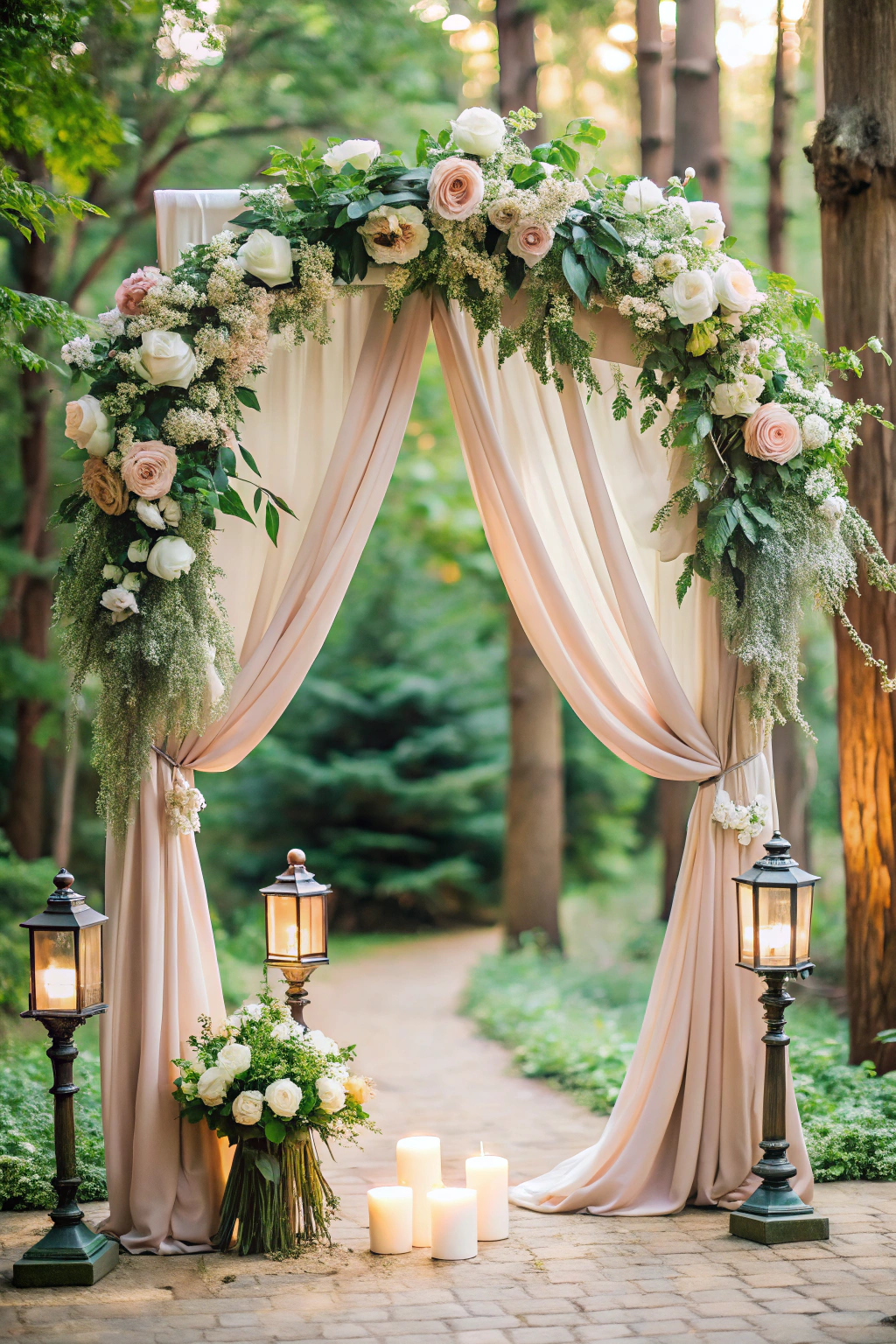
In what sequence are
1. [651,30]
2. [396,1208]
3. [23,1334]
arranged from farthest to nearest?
[651,30]
[396,1208]
[23,1334]

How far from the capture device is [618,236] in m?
3.97

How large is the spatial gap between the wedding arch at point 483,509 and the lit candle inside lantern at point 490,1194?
38 cm

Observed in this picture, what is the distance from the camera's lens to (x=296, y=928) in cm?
409

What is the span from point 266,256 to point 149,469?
80 centimetres

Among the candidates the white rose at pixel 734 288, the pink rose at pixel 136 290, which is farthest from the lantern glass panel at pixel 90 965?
the white rose at pixel 734 288

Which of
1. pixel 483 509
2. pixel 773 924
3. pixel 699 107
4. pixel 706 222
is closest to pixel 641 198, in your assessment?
pixel 706 222

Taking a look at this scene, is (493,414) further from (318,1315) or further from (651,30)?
(651,30)

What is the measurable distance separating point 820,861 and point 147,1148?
1158 centimetres

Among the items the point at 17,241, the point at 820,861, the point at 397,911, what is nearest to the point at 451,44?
the point at 17,241

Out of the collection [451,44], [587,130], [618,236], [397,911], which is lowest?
[397,911]

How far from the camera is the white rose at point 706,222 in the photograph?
4.06m

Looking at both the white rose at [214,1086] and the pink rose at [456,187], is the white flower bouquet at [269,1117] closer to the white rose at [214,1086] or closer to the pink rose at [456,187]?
the white rose at [214,1086]

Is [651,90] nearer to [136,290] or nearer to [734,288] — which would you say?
[734,288]

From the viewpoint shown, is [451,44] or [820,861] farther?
[820,861]
